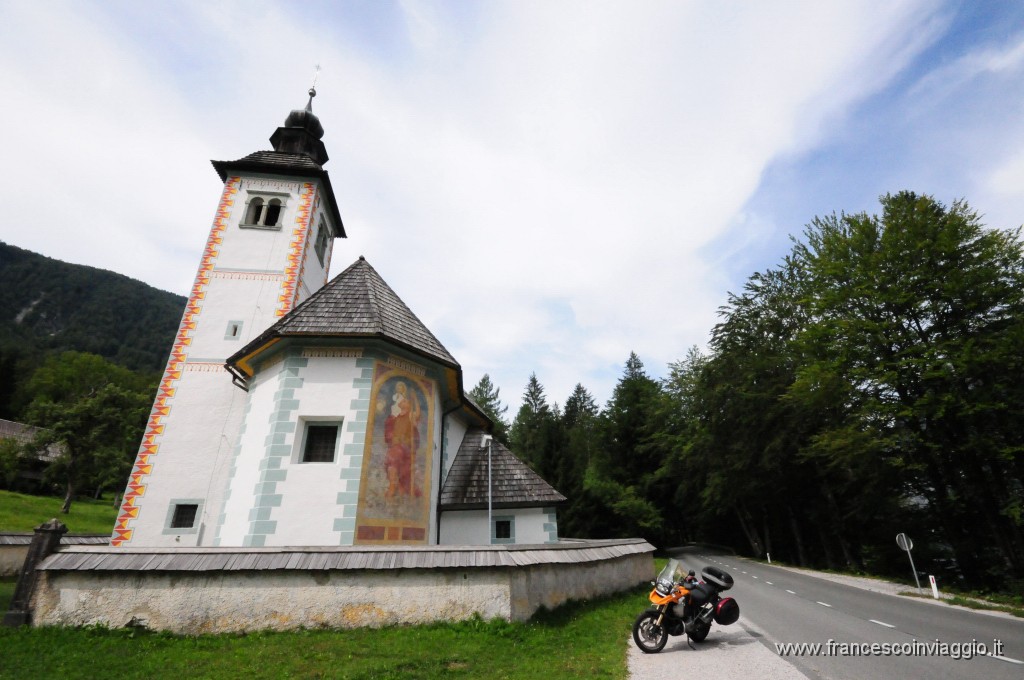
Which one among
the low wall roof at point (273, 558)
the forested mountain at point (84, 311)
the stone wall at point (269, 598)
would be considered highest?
the forested mountain at point (84, 311)

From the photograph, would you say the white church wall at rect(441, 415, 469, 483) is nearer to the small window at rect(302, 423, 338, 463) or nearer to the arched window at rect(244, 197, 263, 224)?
the small window at rect(302, 423, 338, 463)

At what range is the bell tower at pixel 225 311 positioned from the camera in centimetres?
1316

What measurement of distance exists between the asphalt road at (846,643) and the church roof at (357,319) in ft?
27.3

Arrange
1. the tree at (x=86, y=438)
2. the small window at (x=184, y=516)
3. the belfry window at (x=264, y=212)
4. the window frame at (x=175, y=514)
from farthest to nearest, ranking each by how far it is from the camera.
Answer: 1. the tree at (x=86, y=438)
2. the belfry window at (x=264, y=212)
3. the small window at (x=184, y=516)
4. the window frame at (x=175, y=514)

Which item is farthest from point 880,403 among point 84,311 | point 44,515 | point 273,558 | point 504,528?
point 84,311

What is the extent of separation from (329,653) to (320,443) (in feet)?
17.9

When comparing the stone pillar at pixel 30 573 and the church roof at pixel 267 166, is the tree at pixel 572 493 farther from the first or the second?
the stone pillar at pixel 30 573

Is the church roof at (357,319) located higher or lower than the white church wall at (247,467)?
higher

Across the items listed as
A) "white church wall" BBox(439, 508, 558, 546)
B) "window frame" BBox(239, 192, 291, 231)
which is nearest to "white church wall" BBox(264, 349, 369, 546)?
"white church wall" BBox(439, 508, 558, 546)

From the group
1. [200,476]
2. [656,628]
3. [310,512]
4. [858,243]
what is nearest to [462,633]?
[656,628]

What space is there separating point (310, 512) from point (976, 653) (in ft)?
37.5

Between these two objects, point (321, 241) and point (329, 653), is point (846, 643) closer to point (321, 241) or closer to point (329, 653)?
point (329, 653)

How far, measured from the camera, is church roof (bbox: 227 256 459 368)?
38.2 ft

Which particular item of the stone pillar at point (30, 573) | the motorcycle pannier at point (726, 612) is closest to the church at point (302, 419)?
the stone pillar at point (30, 573)
